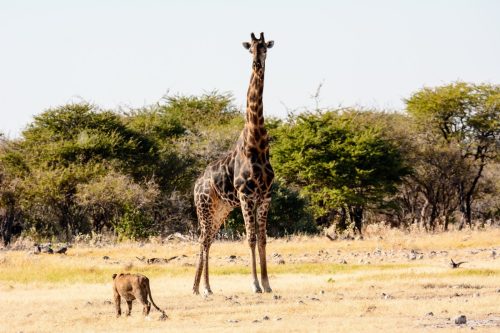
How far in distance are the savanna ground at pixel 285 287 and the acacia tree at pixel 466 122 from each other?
1452 cm

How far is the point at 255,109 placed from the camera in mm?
20594

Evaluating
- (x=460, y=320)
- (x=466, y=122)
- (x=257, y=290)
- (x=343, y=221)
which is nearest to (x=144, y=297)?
(x=257, y=290)

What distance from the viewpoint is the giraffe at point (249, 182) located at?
19750 millimetres

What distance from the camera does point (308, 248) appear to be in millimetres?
33000

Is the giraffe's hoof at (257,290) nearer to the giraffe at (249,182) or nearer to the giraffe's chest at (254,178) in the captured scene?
the giraffe at (249,182)

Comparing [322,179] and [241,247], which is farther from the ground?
[322,179]

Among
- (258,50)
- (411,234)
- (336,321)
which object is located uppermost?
(258,50)

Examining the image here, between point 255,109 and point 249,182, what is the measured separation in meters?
1.72

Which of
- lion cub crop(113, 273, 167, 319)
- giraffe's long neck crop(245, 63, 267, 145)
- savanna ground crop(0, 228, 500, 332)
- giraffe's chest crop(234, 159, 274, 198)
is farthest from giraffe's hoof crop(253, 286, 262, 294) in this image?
lion cub crop(113, 273, 167, 319)

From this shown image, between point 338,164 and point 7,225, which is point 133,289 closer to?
point 7,225

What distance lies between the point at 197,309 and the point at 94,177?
26703mm

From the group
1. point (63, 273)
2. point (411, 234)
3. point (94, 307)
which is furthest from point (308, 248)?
point (94, 307)

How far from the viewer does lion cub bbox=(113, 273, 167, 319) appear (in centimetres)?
1524

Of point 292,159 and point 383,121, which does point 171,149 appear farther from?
point 383,121
